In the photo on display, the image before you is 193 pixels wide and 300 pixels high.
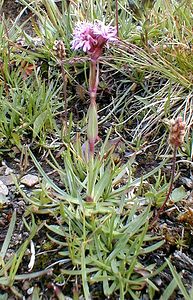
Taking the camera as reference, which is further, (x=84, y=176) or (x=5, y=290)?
(x=84, y=176)

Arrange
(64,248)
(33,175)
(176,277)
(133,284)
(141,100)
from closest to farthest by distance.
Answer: (176,277), (133,284), (64,248), (33,175), (141,100)

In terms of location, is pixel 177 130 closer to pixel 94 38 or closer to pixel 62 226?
pixel 94 38

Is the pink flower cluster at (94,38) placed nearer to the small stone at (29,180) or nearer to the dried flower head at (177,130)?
the dried flower head at (177,130)

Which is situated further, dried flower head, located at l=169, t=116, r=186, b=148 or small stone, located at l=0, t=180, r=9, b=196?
small stone, located at l=0, t=180, r=9, b=196

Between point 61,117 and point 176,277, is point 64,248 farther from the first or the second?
point 61,117

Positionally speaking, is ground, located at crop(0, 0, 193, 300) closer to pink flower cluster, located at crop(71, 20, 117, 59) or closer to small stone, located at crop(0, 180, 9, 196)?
small stone, located at crop(0, 180, 9, 196)

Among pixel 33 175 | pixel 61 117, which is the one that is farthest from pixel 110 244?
pixel 61 117

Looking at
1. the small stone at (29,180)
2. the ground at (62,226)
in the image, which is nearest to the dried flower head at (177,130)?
the ground at (62,226)

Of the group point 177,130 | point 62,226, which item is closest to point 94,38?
point 177,130

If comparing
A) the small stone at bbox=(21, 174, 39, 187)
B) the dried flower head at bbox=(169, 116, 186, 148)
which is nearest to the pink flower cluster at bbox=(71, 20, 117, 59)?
the dried flower head at bbox=(169, 116, 186, 148)
